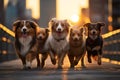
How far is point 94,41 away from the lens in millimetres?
20156

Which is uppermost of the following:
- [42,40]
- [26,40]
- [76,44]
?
[26,40]

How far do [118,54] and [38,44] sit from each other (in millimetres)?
10631

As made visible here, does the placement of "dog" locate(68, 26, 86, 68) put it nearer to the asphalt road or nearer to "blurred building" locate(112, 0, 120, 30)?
the asphalt road

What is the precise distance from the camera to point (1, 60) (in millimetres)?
27203

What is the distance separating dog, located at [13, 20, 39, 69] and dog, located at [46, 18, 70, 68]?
691 mm

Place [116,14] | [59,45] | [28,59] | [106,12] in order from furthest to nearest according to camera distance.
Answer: [106,12] < [116,14] < [59,45] < [28,59]

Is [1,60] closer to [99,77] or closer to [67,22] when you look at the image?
[67,22]

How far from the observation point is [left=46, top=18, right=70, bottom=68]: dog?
62.0 ft

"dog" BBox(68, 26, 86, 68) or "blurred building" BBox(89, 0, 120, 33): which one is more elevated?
"dog" BBox(68, 26, 86, 68)

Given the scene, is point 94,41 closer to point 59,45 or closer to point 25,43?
point 59,45

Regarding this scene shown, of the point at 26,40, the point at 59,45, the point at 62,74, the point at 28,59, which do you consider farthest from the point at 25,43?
the point at 62,74

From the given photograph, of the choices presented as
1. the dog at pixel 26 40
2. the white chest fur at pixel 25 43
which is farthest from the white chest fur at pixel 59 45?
the white chest fur at pixel 25 43

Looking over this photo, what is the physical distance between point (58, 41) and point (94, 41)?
1449mm

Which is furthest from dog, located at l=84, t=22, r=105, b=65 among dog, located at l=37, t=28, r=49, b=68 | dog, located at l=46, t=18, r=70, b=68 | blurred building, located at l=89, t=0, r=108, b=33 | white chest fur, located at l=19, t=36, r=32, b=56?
blurred building, located at l=89, t=0, r=108, b=33
